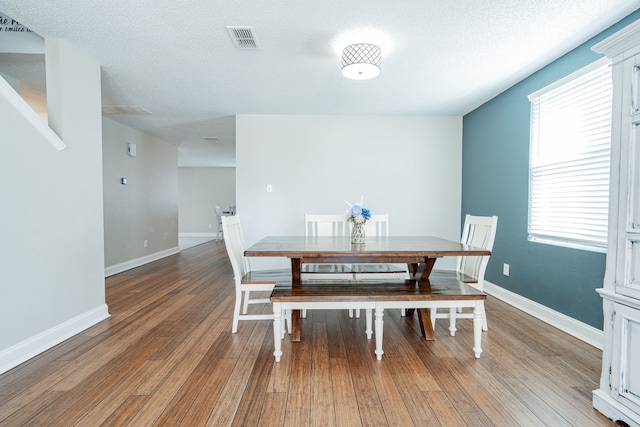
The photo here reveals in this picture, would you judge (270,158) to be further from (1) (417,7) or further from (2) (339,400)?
(2) (339,400)

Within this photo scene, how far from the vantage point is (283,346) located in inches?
84.1

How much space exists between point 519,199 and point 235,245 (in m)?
2.74

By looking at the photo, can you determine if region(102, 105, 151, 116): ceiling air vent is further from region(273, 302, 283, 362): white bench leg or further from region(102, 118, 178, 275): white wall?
region(273, 302, 283, 362): white bench leg

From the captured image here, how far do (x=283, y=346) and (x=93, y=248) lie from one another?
1.84 meters

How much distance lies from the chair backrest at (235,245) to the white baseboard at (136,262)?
9.56 ft

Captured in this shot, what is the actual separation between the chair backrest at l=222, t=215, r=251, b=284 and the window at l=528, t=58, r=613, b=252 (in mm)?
2604

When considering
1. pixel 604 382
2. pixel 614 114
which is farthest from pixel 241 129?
pixel 604 382

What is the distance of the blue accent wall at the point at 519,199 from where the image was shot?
87.7 inches

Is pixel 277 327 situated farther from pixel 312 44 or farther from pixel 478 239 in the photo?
pixel 312 44

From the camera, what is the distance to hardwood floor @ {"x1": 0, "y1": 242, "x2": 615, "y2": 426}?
4.60 ft

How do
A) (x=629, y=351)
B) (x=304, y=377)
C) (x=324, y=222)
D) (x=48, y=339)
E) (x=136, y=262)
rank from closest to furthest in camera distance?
(x=629, y=351), (x=304, y=377), (x=48, y=339), (x=324, y=222), (x=136, y=262)

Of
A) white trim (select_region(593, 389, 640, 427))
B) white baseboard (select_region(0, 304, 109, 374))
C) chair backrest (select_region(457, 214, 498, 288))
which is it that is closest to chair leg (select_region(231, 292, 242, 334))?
white baseboard (select_region(0, 304, 109, 374))

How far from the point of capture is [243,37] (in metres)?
2.20

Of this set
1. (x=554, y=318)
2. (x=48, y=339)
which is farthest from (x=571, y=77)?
(x=48, y=339)
